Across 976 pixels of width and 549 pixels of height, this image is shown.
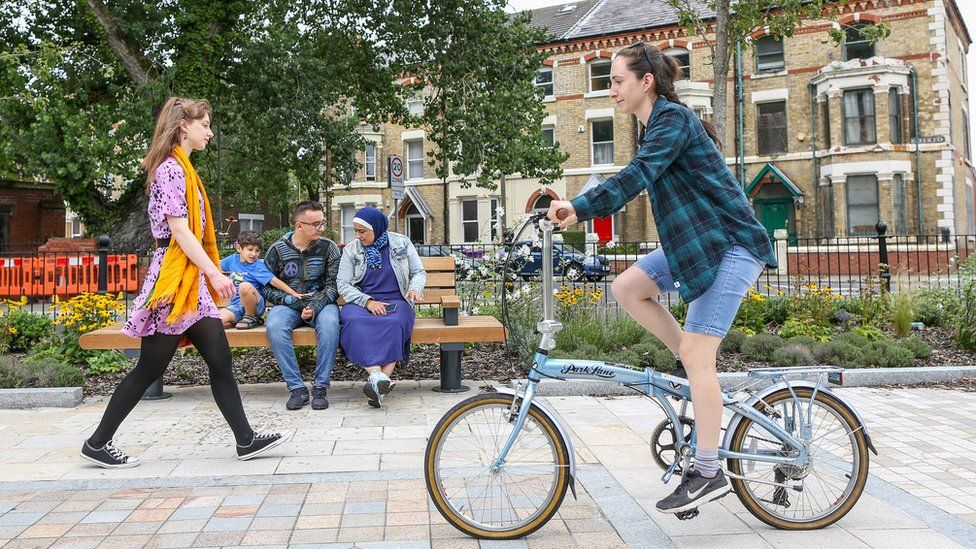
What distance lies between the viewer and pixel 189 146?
4.70 m

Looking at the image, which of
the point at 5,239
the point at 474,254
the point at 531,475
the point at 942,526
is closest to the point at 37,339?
the point at 474,254

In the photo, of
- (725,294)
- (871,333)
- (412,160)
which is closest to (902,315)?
(871,333)

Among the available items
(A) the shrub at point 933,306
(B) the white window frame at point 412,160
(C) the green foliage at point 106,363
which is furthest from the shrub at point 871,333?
(B) the white window frame at point 412,160

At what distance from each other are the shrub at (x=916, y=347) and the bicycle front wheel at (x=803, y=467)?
5.05 metres

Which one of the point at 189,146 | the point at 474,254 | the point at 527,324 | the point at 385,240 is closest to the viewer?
the point at 189,146

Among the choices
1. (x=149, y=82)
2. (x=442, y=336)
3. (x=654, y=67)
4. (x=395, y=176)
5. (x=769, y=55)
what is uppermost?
(x=769, y=55)

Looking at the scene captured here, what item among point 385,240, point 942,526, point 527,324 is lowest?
point 942,526

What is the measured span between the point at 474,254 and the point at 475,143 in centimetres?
955

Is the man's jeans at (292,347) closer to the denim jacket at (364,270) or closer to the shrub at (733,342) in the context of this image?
the denim jacket at (364,270)

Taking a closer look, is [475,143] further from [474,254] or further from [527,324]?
[527,324]

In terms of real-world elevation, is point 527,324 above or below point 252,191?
below

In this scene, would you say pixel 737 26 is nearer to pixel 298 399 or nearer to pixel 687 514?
pixel 298 399

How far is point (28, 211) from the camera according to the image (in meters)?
26.3

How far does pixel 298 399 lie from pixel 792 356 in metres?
4.81
